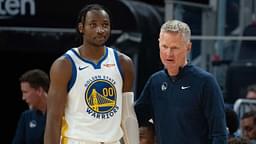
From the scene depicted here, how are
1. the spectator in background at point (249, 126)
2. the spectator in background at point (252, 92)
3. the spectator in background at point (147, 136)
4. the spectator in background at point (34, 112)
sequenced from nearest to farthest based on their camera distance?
the spectator in background at point (147, 136) < the spectator in background at point (249, 126) < the spectator in background at point (34, 112) < the spectator in background at point (252, 92)

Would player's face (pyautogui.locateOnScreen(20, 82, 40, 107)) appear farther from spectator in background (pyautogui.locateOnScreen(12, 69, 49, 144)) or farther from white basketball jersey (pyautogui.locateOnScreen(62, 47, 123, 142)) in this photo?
white basketball jersey (pyautogui.locateOnScreen(62, 47, 123, 142))

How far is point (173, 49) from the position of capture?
4523 millimetres

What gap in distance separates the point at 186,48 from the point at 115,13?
11.4ft

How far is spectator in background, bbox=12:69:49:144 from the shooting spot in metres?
7.01

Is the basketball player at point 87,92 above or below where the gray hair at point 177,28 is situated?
below

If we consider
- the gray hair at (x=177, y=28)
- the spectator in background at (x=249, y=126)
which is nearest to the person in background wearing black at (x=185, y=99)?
the gray hair at (x=177, y=28)

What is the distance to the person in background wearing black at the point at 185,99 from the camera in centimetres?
452

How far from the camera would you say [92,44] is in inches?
189

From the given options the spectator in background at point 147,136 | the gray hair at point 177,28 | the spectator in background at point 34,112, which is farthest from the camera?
the spectator in background at point 34,112

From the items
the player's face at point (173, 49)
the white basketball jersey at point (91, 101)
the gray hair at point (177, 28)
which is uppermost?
the gray hair at point (177, 28)

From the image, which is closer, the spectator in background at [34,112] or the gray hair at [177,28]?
the gray hair at [177,28]

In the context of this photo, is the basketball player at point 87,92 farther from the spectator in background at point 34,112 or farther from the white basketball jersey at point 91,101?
the spectator in background at point 34,112

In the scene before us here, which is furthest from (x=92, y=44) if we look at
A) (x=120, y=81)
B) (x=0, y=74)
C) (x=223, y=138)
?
(x=0, y=74)

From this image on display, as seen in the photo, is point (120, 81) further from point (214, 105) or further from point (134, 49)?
point (134, 49)
